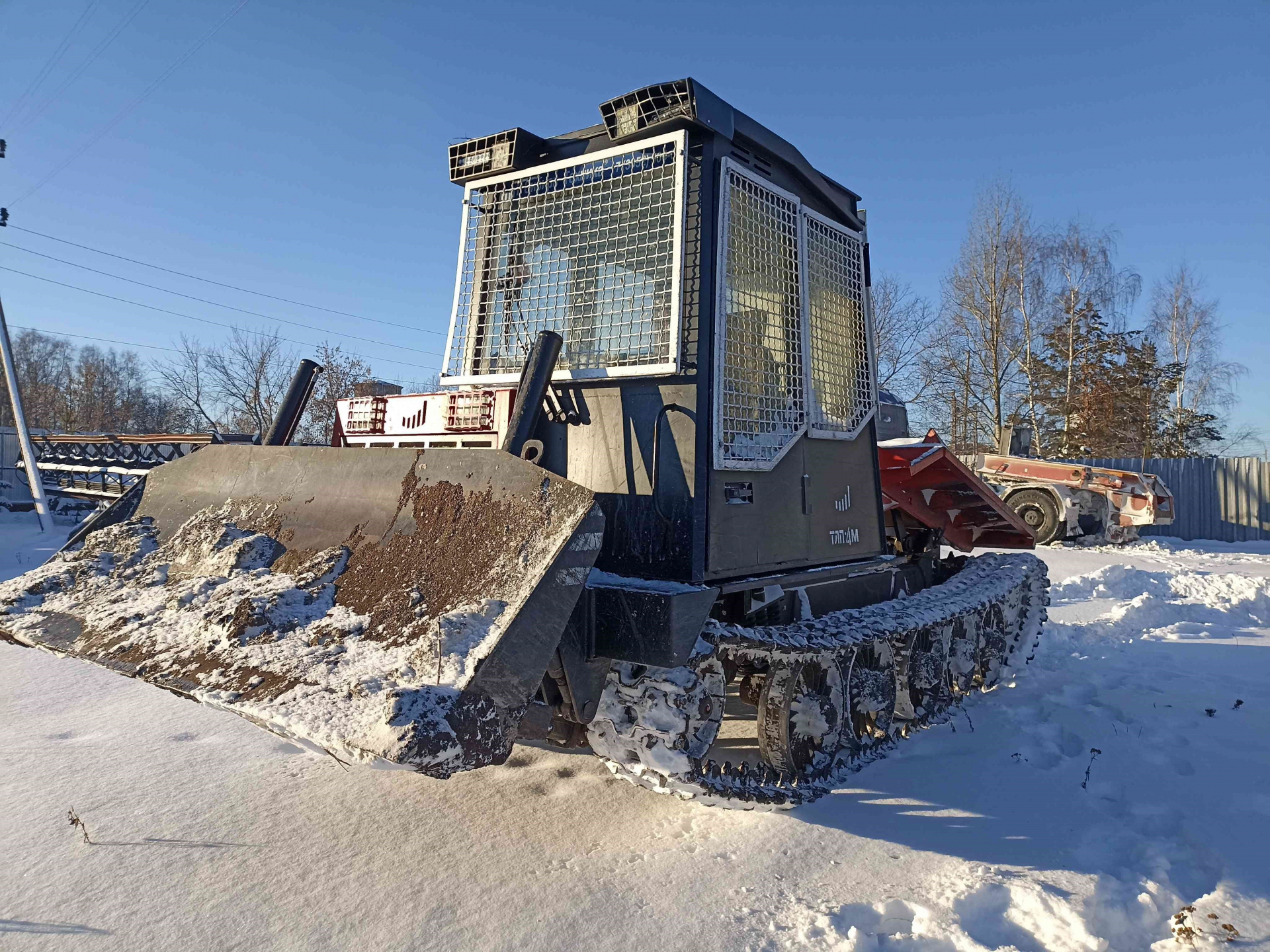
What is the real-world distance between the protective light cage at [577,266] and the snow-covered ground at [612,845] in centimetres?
195

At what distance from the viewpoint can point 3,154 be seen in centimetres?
1631

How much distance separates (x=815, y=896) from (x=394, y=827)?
1.71 m

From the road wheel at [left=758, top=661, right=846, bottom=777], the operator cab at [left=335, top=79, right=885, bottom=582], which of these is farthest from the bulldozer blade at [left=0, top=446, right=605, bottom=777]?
the road wheel at [left=758, top=661, right=846, bottom=777]

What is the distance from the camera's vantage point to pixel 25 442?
43.8 feet

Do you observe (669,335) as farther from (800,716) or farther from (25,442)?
(25,442)

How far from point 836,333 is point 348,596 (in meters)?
2.80

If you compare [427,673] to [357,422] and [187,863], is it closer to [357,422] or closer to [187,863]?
[187,863]

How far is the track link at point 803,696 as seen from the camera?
10.3ft

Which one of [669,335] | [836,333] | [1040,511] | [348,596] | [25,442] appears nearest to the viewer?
[348,596]

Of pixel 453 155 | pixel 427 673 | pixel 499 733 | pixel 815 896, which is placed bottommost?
pixel 815 896

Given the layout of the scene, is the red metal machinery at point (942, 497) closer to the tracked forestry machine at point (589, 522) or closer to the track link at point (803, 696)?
the track link at point (803, 696)

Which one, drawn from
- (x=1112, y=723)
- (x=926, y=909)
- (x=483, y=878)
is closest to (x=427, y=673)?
(x=483, y=878)

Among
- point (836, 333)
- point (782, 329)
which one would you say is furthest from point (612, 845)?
point (836, 333)

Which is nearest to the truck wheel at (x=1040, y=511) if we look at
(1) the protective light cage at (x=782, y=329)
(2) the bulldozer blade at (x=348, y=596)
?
(1) the protective light cage at (x=782, y=329)
